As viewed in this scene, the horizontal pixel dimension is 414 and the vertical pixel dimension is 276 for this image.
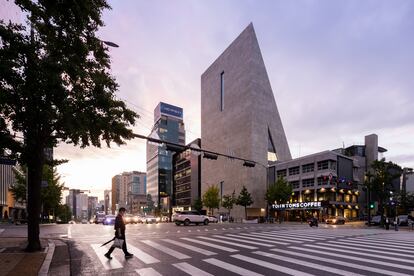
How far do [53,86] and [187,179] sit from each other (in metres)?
117

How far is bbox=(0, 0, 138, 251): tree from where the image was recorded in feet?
34.3

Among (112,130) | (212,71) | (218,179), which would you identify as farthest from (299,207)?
(112,130)

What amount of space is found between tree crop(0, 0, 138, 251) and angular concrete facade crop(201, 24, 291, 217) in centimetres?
6935

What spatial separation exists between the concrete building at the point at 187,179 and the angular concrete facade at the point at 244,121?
13.9 m

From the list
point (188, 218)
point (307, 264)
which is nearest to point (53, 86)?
point (307, 264)

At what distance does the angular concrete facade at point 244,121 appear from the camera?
8306cm

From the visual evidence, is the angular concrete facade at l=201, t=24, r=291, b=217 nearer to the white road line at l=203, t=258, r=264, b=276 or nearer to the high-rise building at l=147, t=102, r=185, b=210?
the high-rise building at l=147, t=102, r=185, b=210

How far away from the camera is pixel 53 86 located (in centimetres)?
1125

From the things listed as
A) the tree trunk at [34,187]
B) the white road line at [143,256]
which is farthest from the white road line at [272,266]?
the tree trunk at [34,187]

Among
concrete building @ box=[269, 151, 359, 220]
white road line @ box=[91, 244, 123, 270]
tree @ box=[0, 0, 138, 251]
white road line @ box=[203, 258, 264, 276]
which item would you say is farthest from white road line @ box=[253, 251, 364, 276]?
concrete building @ box=[269, 151, 359, 220]

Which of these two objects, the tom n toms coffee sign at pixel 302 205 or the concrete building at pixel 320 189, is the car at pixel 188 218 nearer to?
the concrete building at pixel 320 189

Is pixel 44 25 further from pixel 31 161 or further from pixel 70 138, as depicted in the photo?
pixel 31 161

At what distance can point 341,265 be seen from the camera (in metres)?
10.2

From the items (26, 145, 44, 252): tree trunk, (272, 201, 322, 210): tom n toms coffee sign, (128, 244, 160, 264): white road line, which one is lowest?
(272, 201, 322, 210): tom n toms coffee sign
